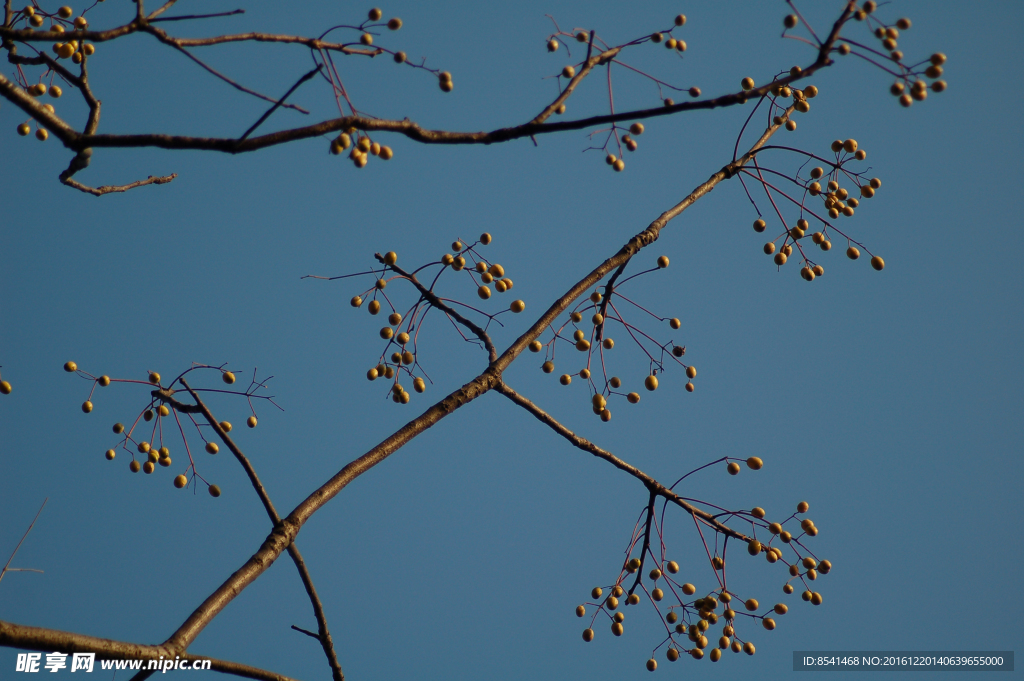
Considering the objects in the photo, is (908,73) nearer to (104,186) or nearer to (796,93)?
(796,93)

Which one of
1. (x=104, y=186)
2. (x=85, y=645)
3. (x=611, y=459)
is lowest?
(x=85, y=645)

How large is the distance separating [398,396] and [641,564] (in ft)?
4.72

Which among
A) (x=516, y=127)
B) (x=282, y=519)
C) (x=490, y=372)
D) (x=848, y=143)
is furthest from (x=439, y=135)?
(x=848, y=143)

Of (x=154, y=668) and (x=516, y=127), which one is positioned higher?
(x=516, y=127)

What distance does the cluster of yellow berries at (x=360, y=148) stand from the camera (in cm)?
286

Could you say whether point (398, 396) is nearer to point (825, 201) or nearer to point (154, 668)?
point (154, 668)

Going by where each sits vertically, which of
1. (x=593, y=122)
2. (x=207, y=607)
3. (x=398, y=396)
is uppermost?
Result: (x=593, y=122)

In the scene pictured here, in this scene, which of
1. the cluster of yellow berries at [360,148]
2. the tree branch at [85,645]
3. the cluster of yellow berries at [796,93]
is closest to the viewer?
the tree branch at [85,645]

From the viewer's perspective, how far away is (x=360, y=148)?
9.64 ft

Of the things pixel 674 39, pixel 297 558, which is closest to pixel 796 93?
pixel 674 39

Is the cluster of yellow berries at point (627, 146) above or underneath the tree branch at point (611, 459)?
above

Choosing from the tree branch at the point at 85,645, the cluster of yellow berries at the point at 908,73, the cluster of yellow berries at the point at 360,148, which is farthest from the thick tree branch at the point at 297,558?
the cluster of yellow berries at the point at 908,73

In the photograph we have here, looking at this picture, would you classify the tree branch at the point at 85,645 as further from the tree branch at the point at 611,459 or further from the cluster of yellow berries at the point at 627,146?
the cluster of yellow berries at the point at 627,146

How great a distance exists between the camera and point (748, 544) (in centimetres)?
353
